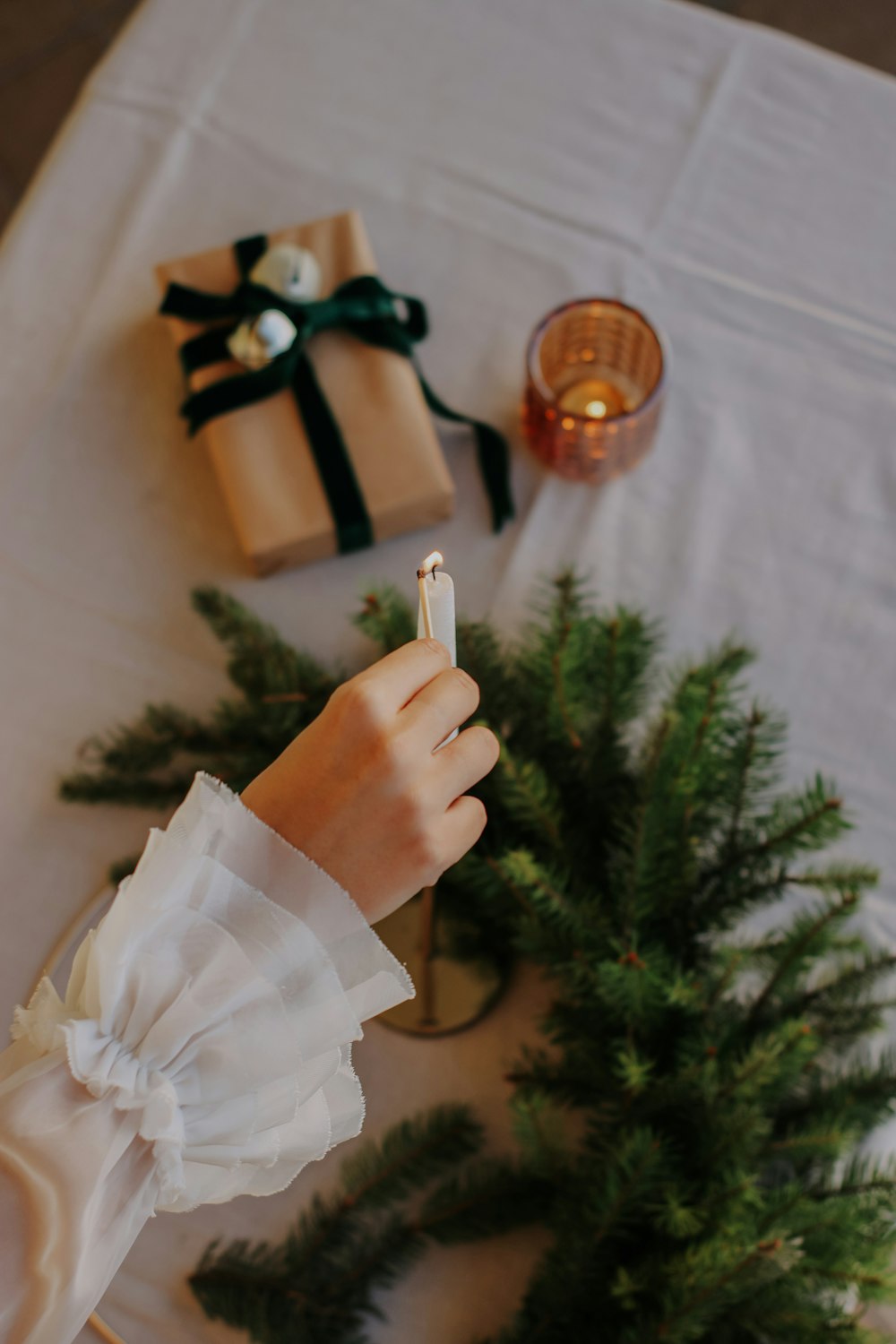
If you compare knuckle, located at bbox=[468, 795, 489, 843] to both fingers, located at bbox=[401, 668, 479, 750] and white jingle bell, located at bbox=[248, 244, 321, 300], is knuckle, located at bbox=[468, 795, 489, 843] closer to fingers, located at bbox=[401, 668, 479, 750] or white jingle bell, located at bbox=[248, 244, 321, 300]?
fingers, located at bbox=[401, 668, 479, 750]

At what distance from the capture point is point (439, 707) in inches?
15.9

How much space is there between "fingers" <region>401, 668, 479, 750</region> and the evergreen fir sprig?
0.16m

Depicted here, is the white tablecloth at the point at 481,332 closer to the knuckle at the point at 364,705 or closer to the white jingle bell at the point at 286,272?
the white jingle bell at the point at 286,272

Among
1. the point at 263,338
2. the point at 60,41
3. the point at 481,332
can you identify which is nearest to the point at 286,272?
the point at 263,338

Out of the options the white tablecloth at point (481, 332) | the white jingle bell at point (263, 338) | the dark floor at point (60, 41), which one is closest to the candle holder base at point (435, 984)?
the white tablecloth at point (481, 332)

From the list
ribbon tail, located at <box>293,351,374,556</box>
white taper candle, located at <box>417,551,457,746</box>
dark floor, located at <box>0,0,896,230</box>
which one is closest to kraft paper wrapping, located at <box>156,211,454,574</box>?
ribbon tail, located at <box>293,351,374,556</box>

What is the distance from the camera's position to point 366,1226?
2.03ft

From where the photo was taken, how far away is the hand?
0.40 meters

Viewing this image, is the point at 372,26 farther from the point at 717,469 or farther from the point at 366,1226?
the point at 366,1226

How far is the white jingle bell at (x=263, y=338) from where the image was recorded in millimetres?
750

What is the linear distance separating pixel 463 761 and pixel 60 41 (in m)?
1.74

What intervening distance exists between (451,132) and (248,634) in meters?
0.47

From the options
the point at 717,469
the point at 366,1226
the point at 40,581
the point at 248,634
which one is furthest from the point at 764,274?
the point at 366,1226

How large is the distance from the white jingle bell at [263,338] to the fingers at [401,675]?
42 cm
